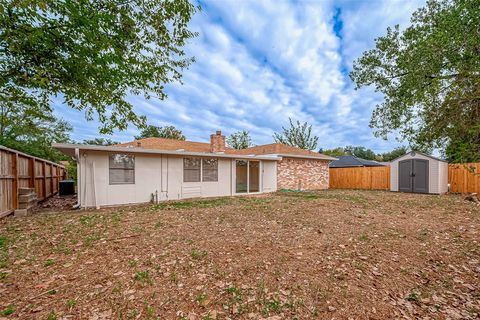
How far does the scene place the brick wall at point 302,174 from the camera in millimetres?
14504

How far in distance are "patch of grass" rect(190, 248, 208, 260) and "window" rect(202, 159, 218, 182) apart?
23.5 feet

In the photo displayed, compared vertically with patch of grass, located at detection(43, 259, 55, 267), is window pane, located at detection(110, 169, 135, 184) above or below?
above

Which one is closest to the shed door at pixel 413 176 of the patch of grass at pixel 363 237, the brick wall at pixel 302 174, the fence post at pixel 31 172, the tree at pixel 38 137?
the brick wall at pixel 302 174

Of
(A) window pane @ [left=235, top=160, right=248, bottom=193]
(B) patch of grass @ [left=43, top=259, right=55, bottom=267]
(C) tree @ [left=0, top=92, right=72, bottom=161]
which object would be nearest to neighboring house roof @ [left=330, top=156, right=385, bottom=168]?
(A) window pane @ [left=235, top=160, right=248, bottom=193]

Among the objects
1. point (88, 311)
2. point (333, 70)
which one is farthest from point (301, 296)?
point (333, 70)

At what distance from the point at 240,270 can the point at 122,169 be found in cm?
734

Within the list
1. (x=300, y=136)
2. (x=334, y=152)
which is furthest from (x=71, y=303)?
(x=334, y=152)

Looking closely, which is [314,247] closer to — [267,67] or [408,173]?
[267,67]

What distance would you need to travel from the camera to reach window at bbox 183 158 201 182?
10246mm

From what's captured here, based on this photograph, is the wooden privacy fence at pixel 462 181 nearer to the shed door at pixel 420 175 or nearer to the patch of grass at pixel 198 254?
the shed door at pixel 420 175

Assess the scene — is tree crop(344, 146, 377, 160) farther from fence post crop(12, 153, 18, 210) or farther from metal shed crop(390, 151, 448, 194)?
fence post crop(12, 153, 18, 210)

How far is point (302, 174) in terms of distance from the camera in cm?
1549

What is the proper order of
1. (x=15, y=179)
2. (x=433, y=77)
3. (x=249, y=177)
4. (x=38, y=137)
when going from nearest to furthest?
1. (x=433, y=77)
2. (x=15, y=179)
3. (x=249, y=177)
4. (x=38, y=137)

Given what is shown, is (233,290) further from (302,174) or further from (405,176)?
(405,176)
